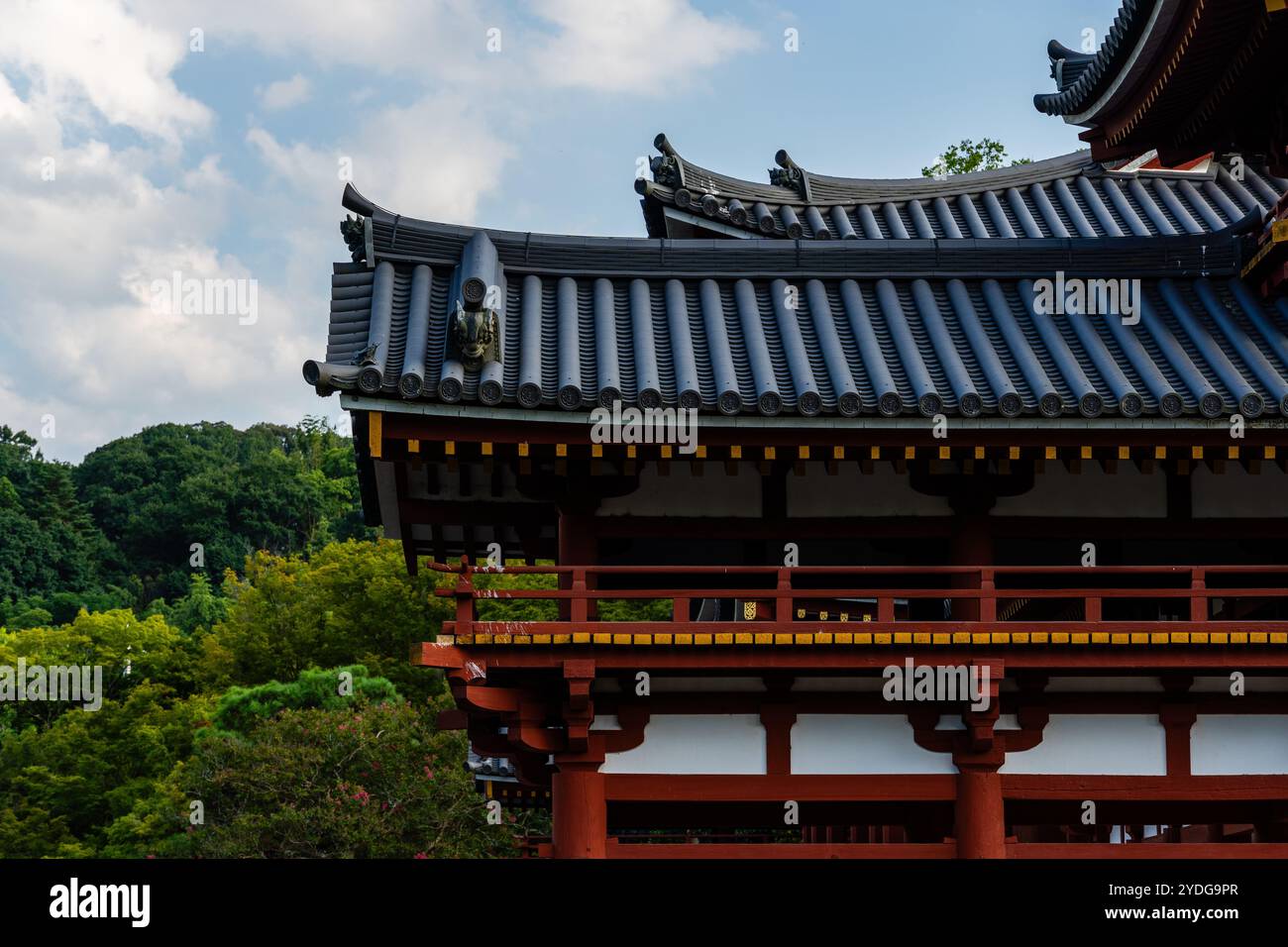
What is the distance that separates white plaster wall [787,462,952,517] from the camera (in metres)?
14.4

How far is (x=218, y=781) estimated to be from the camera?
34031 mm

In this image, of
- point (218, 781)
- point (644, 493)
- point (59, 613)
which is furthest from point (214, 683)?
point (644, 493)

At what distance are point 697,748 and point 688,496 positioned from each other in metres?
2.35

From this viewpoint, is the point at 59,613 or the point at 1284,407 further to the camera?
the point at 59,613

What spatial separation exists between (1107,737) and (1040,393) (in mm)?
3214

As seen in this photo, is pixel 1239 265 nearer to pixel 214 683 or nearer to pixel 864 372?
pixel 864 372

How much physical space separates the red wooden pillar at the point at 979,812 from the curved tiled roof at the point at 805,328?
3196 millimetres

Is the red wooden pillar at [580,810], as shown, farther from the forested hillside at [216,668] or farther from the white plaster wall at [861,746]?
the forested hillside at [216,668]

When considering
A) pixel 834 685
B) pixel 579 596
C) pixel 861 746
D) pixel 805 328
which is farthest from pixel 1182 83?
pixel 579 596

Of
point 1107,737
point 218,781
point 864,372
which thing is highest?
point 864,372

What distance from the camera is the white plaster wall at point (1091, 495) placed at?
47.3 ft

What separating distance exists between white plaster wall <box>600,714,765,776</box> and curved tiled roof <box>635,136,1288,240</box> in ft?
25.5

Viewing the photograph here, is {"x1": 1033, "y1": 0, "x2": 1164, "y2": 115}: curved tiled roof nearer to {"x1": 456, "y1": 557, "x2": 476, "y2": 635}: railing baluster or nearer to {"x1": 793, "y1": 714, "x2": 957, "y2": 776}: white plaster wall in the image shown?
{"x1": 793, "y1": 714, "x2": 957, "y2": 776}: white plaster wall
